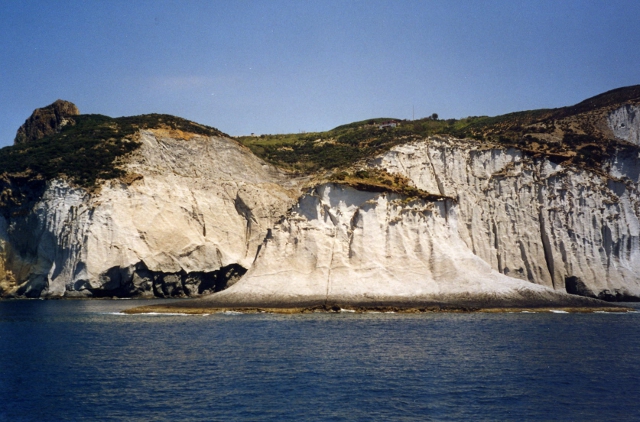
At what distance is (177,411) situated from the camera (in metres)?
19.9

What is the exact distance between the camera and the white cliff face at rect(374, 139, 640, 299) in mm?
58156

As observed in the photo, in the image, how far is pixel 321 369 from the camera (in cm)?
2588

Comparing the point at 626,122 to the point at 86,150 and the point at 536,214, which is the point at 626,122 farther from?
the point at 86,150

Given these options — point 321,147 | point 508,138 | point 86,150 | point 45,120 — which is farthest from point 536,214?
point 45,120

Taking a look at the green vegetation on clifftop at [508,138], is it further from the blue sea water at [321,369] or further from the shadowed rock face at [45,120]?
the shadowed rock face at [45,120]

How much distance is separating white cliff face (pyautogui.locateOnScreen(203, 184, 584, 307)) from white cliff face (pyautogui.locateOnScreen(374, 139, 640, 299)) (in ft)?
24.1

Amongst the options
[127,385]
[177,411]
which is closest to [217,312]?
[127,385]

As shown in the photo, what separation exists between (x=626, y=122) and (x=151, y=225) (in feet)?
157

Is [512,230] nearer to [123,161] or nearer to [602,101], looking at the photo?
[602,101]

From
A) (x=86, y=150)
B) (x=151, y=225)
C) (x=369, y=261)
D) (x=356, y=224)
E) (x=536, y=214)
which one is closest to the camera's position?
(x=369, y=261)

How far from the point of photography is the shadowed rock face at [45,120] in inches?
3472

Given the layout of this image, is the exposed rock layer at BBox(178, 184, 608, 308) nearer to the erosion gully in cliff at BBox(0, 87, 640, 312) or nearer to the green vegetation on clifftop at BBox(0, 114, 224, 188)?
the erosion gully in cliff at BBox(0, 87, 640, 312)

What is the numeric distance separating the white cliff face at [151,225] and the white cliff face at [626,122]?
3311 centimetres

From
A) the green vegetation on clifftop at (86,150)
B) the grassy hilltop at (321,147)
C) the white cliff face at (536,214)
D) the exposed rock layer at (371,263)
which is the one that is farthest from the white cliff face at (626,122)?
the green vegetation on clifftop at (86,150)
